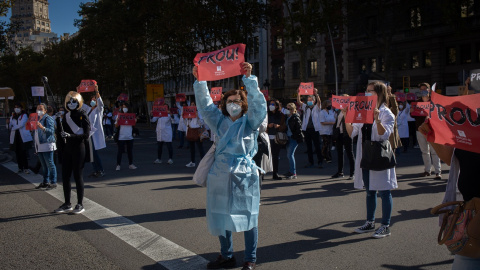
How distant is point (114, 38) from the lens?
42.4 m

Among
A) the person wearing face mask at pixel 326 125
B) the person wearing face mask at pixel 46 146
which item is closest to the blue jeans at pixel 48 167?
the person wearing face mask at pixel 46 146

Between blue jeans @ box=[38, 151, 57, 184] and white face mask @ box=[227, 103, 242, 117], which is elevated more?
white face mask @ box=[227, 103, 242, 117]

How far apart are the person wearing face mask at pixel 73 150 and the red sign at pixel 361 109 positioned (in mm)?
4239

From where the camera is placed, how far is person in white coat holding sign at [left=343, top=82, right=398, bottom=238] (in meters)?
5.54

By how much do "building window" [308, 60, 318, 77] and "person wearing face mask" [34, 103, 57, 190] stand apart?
1606 inches

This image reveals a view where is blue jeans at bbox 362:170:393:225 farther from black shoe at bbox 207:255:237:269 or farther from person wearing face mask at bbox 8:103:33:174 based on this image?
person wearing face mask at bbox 8:103:33:174

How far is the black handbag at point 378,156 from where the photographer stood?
5535mm

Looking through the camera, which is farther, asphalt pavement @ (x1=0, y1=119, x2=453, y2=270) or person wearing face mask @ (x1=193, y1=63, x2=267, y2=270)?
asphalt pavement @ (x1=0, y1=119, x2=453, y2=270)

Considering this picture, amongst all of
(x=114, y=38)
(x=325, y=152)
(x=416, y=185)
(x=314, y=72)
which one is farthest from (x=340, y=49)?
(x=416, y=185)

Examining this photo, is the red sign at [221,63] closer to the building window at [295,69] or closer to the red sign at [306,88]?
the red sign at [306,88]

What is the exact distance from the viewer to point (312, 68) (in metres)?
49.2

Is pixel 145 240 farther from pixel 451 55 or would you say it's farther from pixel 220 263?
pixel 451 55

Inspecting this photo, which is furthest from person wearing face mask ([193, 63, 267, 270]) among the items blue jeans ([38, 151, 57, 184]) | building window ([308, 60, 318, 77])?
building window ([308, 60, 318, 77])

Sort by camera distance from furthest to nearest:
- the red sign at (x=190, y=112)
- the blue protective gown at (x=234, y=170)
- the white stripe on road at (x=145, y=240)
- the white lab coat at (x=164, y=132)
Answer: the white lab coat at (x=164, y=132)
the red sign at (x=190, y=112)
the white stripe on road at (x=145, y=240)
the blue protective gown at (x=234, y=170)
